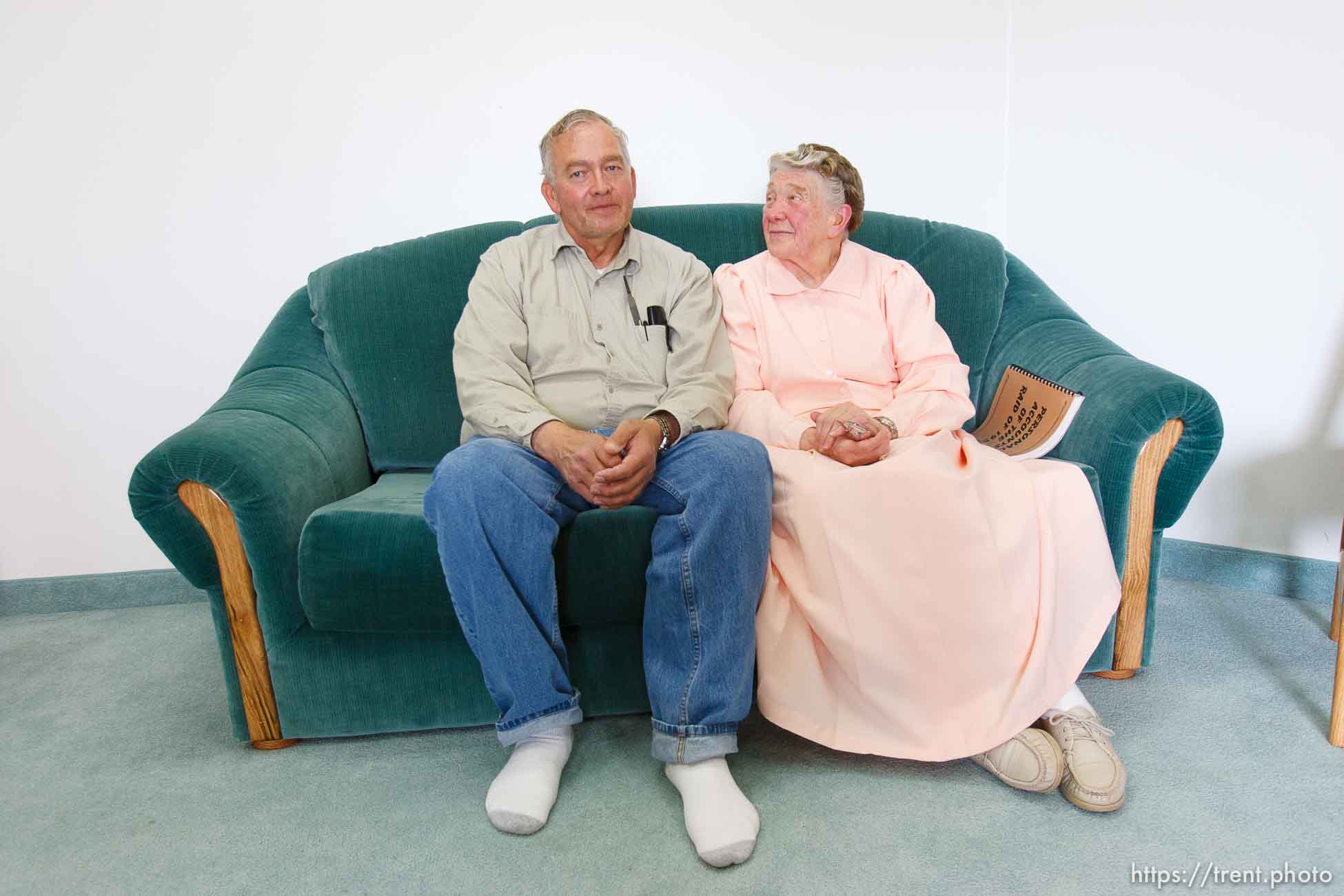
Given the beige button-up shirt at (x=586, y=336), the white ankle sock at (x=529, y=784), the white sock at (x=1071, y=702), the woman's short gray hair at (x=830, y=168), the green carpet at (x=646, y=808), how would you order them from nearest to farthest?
the green carpet at (x=646, y=808) → the white ankle sock at (x=529, y=784) → the white sock at (x=1071, y=702) → the beige button-up shirt at (x=586, y=336) → the woman's short gray hair at (x=830, y=168)

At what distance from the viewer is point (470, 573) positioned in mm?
1516

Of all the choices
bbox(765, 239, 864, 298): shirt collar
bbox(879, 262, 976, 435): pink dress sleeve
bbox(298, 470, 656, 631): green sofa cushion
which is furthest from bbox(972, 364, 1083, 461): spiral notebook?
bbox(298, 470, 656, 631): green sofa cushion

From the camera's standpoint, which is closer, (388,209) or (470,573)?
(470,573)

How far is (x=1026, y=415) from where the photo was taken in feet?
6.57

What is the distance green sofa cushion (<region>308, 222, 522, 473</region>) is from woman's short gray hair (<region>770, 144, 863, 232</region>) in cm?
73

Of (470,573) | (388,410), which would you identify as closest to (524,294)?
(388,410)

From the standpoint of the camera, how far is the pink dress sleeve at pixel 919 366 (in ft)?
6.17

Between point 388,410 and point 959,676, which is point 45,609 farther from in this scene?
point 959,676

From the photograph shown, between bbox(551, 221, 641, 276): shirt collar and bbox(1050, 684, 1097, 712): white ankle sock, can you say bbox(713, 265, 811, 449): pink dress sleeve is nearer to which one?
bbox(551, 221, 641, 276): shirt collar

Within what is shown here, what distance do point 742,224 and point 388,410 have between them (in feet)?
3.09

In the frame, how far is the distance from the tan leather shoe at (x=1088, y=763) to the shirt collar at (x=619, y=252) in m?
1.16

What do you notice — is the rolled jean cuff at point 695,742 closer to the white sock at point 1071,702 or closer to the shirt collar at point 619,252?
the white sock at point 1071,702

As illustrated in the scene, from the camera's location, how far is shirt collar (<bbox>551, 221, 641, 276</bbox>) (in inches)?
76.7

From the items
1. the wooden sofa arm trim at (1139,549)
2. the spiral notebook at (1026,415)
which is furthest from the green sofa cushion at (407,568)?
the wooden sofa arm trim at (1139,549)
